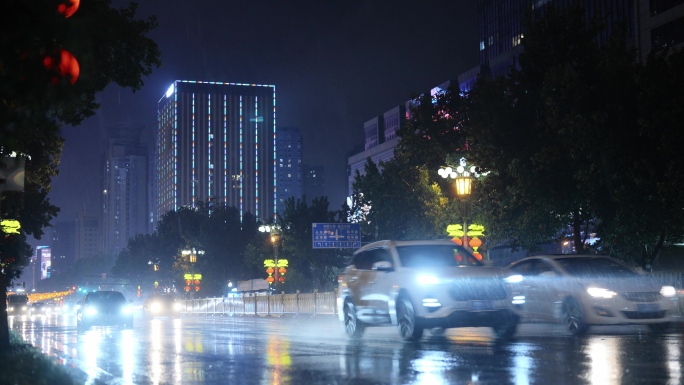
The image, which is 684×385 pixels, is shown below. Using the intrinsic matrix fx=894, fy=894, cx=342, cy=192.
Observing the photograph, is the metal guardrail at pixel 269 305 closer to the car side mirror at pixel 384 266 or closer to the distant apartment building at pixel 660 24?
the car side mirror at pixel 384 266

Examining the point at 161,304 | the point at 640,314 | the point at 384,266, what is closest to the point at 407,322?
the point at 384,266

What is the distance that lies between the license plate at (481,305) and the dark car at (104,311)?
21.6 m

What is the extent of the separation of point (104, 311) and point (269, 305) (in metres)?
19.5

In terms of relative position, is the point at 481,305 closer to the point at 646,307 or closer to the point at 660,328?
the point at 646,307

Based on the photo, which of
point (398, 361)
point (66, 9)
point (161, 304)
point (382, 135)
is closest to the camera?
point (66, 9)

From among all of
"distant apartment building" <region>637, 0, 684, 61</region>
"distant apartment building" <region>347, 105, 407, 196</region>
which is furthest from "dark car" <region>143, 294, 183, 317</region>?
"distant apartment building" <region>347, 105, 407, 196</region>

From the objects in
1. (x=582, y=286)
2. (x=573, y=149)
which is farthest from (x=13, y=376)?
(x=573, y=149)

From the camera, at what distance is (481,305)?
53.0 feet

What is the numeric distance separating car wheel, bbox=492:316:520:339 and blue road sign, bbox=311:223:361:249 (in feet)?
144

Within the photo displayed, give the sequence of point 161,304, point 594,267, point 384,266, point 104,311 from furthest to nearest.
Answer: point 161,304, point 104,311, point 594,267, point 384,266

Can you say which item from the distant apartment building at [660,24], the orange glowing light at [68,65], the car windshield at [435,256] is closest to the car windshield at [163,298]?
the distant apartment building at [660,24]

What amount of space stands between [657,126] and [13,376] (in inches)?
1002

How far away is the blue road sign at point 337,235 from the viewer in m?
61.4

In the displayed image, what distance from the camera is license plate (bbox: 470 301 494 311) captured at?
16.1 m
